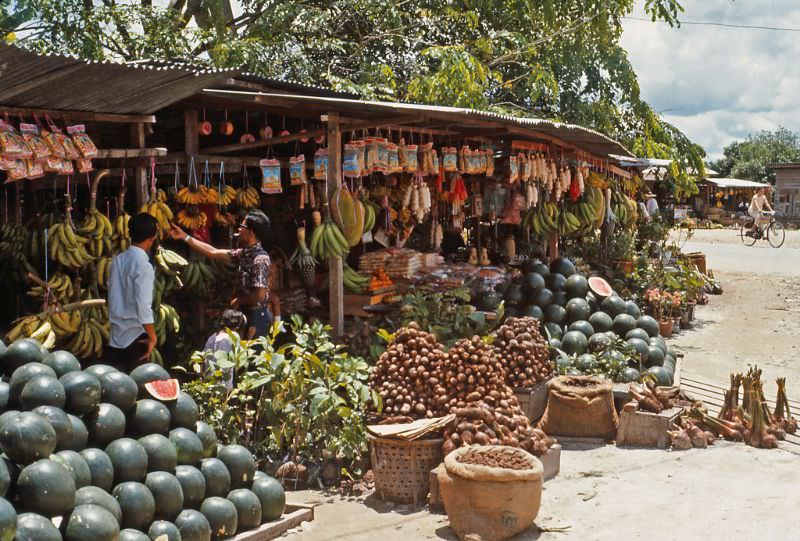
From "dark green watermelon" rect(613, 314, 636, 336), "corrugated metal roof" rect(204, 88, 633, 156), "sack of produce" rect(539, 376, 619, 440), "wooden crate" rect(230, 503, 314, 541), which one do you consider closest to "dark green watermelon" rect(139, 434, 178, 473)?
"wooden crate" rect(230, 503, 314, 541)

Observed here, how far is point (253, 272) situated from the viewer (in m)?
6.35

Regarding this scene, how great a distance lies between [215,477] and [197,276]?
324cm

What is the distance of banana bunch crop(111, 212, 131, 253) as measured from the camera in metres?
6.30

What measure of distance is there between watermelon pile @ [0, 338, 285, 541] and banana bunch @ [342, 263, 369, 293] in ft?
12.1

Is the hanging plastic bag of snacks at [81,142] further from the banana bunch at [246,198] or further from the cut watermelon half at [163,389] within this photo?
the banana bunch at [246,198]

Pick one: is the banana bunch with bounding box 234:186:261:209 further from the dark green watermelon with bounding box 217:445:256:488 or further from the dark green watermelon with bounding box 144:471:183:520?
the dark green watermelon with bounding box 144:471:183:520

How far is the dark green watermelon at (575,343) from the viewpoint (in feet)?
27.2

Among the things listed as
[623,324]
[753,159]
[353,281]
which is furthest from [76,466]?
[753,159]

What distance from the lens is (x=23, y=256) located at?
20.6 ft

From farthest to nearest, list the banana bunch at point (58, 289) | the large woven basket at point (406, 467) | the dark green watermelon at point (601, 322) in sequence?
the dark green watermelon at point (601, 322)
the banana bunch at point (58, 289)
the large woven basket at point (406, 467)

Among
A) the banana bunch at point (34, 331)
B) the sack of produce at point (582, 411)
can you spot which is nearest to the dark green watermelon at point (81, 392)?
the banana bunch at point (34, 331)

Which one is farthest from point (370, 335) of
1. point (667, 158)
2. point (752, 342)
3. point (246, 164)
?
point (667, 158)

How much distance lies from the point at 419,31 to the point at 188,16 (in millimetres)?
4610

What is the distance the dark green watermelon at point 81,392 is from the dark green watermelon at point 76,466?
0.29 m
